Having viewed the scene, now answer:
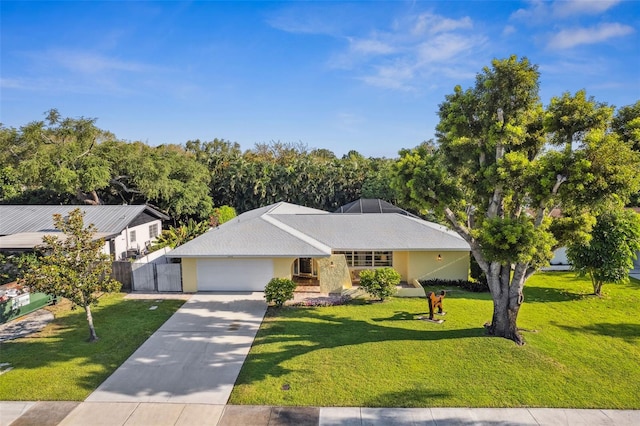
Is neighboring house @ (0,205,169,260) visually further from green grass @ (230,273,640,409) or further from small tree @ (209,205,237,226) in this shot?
green grass @ (230,273,640,409)

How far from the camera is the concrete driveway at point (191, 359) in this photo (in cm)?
→ 982

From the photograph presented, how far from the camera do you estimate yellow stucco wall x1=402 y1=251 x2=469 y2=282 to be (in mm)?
20234

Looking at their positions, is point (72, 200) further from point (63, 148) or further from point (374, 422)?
point (374, 422)

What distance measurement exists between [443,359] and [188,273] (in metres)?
12.8

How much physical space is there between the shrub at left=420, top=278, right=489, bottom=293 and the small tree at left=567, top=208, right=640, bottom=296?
427 centimetres

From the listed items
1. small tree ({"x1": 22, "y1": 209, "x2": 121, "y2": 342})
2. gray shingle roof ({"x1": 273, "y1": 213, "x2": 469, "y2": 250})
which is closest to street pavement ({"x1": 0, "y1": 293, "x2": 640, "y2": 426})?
small tree ({"x1": 22, "y1": 209, "x2": 121, "y2": 342})

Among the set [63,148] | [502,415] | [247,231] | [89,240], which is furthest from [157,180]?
[502,415]

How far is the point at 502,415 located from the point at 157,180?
31.3m

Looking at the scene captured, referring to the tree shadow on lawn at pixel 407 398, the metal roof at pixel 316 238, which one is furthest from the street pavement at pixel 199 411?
the metal roof at pixel 316 238

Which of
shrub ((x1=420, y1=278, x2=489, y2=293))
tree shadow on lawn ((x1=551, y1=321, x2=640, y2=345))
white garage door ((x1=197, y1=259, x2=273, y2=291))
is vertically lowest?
tree shadow on lawn ((x1=551, y1=321, x2=640, y2=345))

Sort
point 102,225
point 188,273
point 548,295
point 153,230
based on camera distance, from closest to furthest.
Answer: point 548,295 → point 188,273 → point 102,225 → point 153,230

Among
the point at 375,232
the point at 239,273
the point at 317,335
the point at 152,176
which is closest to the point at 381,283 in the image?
the point at 375,232

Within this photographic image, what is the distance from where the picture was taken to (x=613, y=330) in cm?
1384

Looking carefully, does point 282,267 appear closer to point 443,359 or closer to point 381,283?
point 381,283
